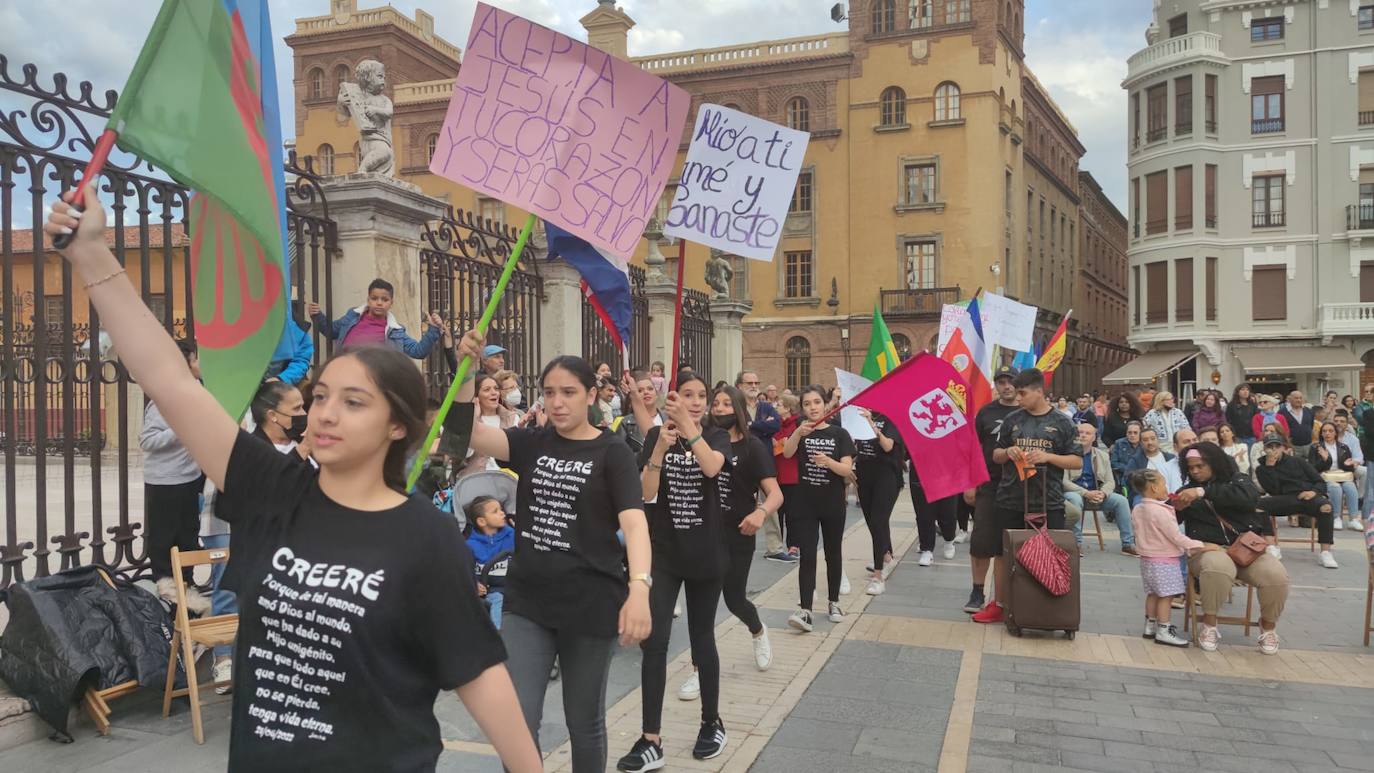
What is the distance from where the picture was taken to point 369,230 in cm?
839

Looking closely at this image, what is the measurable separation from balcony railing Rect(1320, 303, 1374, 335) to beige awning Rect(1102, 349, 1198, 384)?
4.39 meters

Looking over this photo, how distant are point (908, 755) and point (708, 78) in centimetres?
3958

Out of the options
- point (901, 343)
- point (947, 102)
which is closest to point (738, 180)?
point (901, 343)

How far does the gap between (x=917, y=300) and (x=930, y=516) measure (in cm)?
2938

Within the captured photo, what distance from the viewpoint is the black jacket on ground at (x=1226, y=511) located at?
7.41 meters

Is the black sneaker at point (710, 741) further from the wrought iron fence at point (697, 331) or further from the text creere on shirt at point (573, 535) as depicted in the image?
the wrought iron fence at point (697, 331)

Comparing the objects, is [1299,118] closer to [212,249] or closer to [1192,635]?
[1192,635]

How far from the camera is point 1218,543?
752 cm

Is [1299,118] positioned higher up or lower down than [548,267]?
higher up

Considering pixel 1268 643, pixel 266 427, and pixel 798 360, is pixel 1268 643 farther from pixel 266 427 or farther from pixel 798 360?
pixel 798 360

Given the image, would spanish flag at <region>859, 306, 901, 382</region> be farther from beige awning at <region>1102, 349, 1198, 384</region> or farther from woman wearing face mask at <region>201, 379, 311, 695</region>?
beige awning at <region>1102, 349, 1198, 384</region>

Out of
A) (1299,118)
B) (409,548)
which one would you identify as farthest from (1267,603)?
(1299,118)

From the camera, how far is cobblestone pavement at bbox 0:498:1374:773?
16.0ft

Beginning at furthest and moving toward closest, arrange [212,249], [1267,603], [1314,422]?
1. [1314,422]
2. [1267,603]
3. [212,249]
